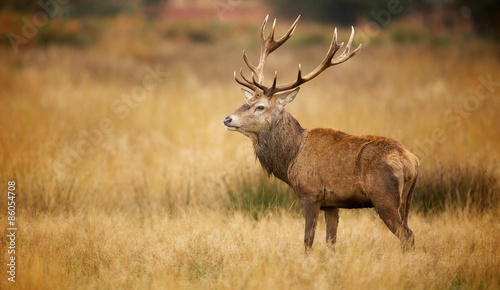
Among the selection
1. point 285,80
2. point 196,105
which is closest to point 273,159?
point 196,105

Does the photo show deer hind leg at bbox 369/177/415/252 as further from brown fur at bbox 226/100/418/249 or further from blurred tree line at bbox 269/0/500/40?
blurred tree line at bbox 269/0/500/40

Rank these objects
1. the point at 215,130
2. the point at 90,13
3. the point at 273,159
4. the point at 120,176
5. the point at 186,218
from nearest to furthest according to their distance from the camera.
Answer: the point at 273,159 < the point at 186,218 < the point at 120,176 < the point at 215,130 < the point at 90,13

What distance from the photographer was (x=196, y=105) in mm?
11812

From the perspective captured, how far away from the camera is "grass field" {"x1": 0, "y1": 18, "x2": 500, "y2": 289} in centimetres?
450

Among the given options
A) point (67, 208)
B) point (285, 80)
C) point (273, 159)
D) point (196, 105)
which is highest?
point (285, 80)

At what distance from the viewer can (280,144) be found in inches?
201

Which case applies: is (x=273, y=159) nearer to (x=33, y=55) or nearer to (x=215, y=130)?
(x=215, y=130)

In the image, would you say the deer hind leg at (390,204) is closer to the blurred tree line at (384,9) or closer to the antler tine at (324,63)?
the antler tine at (324,63)

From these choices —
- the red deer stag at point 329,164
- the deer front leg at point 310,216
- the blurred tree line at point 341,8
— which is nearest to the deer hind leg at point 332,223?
the red deer stag at point 329,164

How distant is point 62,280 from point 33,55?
1286 centimetres

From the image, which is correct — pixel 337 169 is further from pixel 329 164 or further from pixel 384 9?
pixel 384 9

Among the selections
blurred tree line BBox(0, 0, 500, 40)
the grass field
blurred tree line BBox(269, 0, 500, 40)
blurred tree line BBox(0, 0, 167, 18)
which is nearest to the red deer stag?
the grass field

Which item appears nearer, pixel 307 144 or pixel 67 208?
pixel 307 144

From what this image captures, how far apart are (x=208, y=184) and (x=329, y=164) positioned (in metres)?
2.47
